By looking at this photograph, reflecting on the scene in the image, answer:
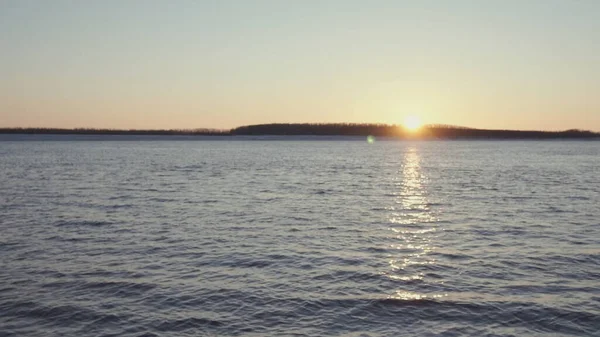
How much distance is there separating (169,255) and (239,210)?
44.4 feet

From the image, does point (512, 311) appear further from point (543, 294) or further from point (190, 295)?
point (190, 295)

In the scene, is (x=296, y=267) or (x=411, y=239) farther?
(x=411, y=239)

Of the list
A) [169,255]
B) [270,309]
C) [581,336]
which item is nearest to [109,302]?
[270,309]

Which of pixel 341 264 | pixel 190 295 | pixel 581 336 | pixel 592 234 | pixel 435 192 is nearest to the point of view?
pixel 581 336

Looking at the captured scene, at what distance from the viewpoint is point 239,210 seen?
3519 centimetres

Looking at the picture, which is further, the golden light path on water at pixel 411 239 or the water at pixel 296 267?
the golden light path on water at pixel 411 239

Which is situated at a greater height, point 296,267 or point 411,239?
point 296,267

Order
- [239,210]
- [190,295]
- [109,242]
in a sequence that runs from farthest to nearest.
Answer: [239,210] → [109,242] → [190,295]

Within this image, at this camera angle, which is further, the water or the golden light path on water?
the golden light path on water

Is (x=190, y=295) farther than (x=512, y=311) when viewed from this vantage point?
Yes

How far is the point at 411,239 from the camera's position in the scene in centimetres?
2577

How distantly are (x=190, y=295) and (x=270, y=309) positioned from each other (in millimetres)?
2666

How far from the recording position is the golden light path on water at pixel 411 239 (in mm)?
18719

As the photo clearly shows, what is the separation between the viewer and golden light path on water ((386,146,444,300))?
1872 cm
